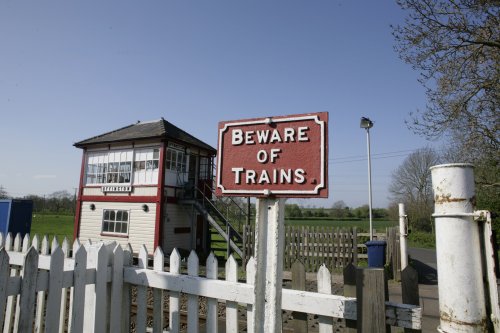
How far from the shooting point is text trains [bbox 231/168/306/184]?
205 centimetres

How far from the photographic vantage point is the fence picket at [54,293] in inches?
107

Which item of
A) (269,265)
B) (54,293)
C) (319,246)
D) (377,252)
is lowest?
(319,246)

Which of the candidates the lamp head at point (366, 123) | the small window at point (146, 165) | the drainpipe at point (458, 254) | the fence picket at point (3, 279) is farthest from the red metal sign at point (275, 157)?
the small window at point (146, 165)

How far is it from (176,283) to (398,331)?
4202 millimetres

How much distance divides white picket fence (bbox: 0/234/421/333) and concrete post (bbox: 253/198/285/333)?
0.42 meters

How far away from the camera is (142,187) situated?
1647 cm

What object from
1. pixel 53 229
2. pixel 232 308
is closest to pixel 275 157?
pixel 232 308

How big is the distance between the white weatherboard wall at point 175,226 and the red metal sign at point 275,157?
1433cm

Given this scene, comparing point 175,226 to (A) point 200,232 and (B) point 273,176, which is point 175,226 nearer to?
(A) point 200,232

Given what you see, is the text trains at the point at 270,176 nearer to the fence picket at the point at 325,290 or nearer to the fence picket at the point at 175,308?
the fence picket at the point at 325,290

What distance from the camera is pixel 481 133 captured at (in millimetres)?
10469

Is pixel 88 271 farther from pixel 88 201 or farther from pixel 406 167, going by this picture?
pixel 406 167

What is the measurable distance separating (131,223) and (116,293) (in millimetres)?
14226

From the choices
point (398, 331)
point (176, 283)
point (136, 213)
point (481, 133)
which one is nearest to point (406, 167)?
point (481, 133)
